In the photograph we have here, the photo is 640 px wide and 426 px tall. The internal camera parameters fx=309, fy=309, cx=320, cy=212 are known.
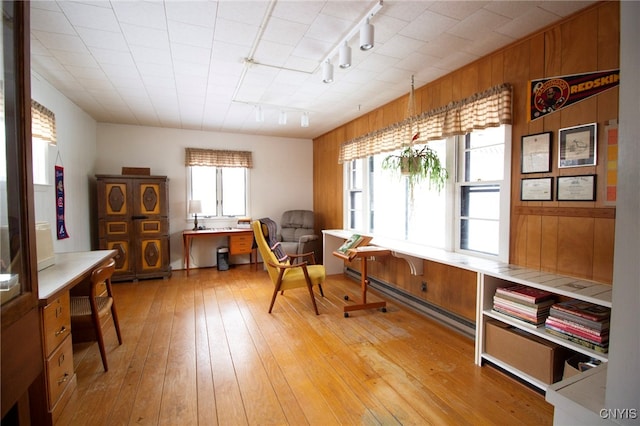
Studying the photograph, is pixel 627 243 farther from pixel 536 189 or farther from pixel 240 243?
pixel 240 243

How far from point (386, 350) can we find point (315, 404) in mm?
910

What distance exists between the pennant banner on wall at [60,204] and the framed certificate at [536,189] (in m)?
4.85

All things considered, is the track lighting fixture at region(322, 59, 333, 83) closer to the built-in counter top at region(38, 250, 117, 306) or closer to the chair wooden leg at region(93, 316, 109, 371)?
the built-in counter top at region(38, 250, 117, 306)

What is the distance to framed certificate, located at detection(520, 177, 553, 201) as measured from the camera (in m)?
2.31

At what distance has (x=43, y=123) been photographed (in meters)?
3.15

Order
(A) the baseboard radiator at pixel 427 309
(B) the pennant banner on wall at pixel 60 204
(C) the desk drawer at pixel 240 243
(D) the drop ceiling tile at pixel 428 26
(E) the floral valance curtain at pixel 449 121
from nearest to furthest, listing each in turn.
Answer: (D) the drop ceiling tile at pixel 428 26, (E) the floral valance curtain at pixel 449 121, (A) the baseboard radiator at pixel 427 309, (B) the pennant banner on wall at pixel 60 204, (C) the desk drawer at pixel 240 243

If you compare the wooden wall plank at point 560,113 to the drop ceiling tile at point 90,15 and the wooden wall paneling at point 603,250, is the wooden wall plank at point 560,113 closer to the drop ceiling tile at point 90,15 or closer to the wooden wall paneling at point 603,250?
the wooden wall paneling at point 603,250

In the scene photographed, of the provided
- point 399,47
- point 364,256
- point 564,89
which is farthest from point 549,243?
point 399,47

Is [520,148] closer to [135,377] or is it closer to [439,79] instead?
[439,79]

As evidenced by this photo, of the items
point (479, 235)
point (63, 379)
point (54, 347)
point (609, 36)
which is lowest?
point (63, 379)

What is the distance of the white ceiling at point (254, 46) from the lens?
208cm

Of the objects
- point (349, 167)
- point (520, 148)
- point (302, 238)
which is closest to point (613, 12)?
point (520, 148)

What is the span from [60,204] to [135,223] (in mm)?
1170

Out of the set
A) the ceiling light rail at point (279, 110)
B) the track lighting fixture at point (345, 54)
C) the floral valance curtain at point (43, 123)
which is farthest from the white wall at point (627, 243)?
the floral valance curtain at point (43, 123)
